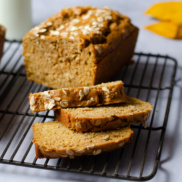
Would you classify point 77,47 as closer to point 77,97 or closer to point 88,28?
point 88,28

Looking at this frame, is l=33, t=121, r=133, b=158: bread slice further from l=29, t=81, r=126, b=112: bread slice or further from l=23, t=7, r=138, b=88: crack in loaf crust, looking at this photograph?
l=23, t=7, r=138, b=88: crack in loaf crust

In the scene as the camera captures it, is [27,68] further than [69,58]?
Yes

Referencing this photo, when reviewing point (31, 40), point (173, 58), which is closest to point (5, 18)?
point (31, 40)

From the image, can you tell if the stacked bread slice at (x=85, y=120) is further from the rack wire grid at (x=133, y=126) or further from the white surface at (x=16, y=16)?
the white surface at (x=16, y=16)

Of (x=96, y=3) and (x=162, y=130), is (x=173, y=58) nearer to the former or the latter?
(x=162, y=130)

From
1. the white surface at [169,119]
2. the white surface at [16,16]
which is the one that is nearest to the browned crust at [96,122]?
the white surface at [169,119]

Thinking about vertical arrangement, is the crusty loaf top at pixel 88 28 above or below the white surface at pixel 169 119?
above
